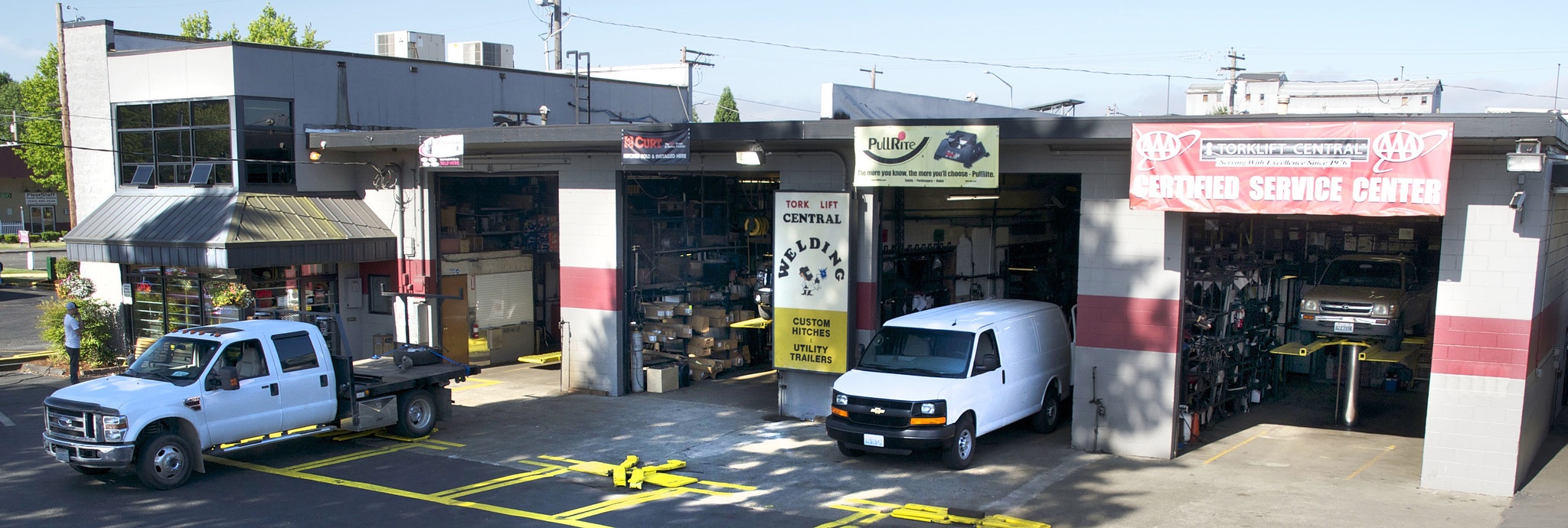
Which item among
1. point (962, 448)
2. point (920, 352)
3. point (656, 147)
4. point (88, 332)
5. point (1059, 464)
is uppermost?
point (656, 147)

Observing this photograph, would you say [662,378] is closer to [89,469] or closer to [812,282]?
[812,282]

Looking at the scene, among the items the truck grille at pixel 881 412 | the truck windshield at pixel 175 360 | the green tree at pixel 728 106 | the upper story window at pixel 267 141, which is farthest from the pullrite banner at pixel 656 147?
the green tree at pixel 728 106

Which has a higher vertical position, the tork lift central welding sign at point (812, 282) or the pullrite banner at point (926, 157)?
the pullrite banner at point (926, 157)

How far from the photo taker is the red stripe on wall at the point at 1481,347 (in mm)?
11211

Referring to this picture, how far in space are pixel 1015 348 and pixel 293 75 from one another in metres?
14.2

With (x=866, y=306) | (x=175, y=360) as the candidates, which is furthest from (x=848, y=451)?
(x=175, y=360)

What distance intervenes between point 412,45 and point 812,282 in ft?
61.5

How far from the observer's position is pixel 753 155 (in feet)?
49.6

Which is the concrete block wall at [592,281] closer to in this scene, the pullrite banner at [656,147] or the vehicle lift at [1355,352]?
the pullrite banner at [656,147]

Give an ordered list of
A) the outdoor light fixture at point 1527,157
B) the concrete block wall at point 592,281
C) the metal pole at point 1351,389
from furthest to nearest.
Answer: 1. the concrete block wall at point 592,281
2. the metal pole at point 1351,389
3. the outdoor light fixture at point 1527,157

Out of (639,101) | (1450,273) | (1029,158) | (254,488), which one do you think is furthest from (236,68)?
(1450,273)

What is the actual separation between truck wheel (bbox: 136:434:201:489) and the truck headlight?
293 mm

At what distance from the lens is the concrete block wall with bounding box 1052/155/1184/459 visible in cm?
1298

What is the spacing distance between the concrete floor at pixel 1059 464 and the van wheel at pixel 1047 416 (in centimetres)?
15
